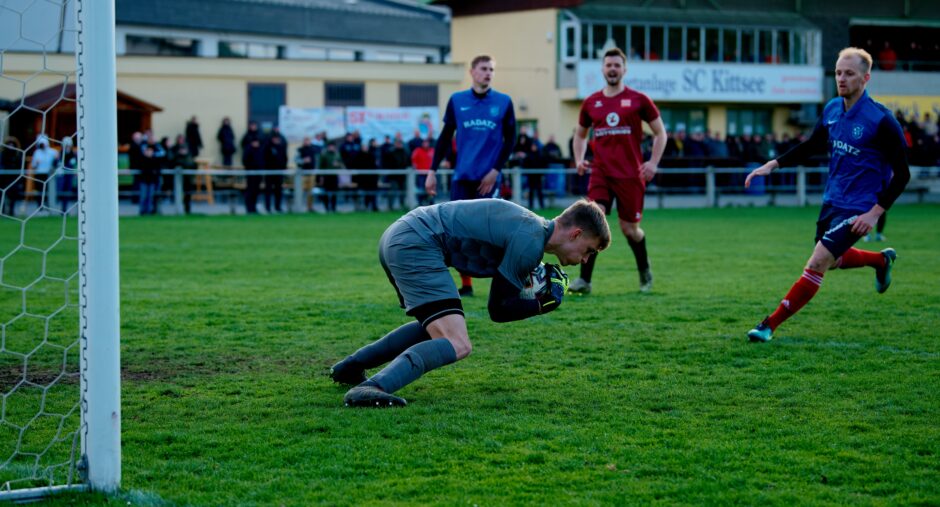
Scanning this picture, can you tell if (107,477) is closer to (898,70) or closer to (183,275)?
(183,275)

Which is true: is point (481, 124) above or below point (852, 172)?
above

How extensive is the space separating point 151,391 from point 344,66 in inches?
1320

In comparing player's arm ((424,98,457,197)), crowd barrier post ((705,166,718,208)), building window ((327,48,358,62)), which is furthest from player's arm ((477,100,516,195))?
building window ((327,48,358,62))

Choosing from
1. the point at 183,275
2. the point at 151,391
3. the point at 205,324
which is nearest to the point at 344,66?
the point at 183,275

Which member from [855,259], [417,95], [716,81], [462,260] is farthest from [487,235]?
[716,81]

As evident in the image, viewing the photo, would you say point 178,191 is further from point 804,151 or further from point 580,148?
point 804,151

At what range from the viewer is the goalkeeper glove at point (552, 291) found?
227 inches

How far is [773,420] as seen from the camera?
5.42 metres

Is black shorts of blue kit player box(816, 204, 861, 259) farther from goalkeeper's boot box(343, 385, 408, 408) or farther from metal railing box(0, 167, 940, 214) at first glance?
metal railing box(0, 167, 940, 214)

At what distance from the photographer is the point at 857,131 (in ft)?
25.4

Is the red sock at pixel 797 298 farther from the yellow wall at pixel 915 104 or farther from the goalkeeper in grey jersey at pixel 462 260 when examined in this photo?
the yellow wall at pixel 915 104

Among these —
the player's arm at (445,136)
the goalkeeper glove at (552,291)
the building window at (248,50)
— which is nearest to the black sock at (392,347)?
the goalkeeper glove at (552,291)

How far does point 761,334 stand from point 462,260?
273 cm

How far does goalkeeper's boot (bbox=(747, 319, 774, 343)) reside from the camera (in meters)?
7.73
